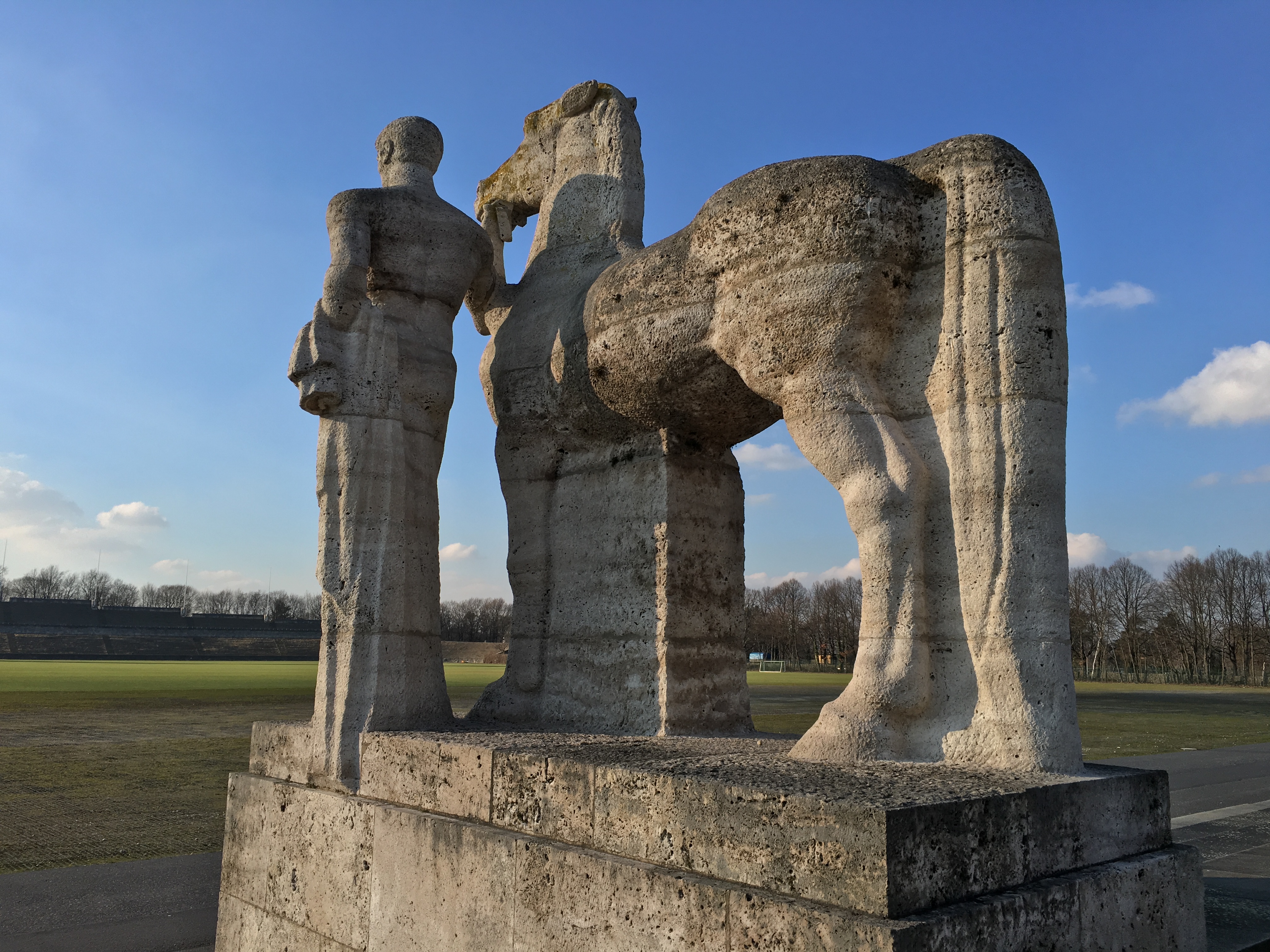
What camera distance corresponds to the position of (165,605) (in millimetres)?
100438

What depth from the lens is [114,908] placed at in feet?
16.0

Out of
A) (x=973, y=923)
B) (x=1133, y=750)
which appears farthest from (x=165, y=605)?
(x=973, y=923)

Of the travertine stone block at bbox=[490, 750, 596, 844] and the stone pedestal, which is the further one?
the travertine stone block at bbox=[490, 750, 596, 844]

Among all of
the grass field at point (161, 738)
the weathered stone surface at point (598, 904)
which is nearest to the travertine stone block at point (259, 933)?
the weathered stone surface at point (598, 904)

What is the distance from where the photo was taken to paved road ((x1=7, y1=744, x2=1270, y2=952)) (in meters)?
3.89

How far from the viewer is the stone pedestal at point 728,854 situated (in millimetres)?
2141

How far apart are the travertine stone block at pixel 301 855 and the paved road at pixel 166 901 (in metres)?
0.50

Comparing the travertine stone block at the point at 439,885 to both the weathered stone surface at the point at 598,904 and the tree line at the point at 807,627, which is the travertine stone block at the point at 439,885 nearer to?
the weathered stone surface at the point at 598,904

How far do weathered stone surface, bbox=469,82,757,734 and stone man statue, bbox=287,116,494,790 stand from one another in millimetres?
374

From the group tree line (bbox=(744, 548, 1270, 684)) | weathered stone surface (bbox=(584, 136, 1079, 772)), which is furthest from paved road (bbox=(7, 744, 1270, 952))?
tree line (bbox=(744, 548, 1270, 684))

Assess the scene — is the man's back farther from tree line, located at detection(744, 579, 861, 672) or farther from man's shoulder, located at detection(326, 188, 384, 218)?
tree line, located at detection(744, 579, 861, 672)

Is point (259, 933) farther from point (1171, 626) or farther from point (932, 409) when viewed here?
point (1171, 626)

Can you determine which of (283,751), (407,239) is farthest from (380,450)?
(283,751)

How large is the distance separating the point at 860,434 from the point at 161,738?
12245 millimetres
